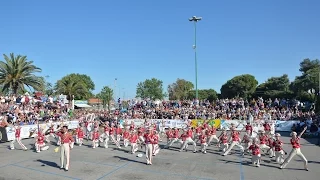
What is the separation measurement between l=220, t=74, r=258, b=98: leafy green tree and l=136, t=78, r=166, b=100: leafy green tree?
19.4 meters

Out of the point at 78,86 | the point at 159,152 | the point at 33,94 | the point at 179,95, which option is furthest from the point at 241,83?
the point at 159,152

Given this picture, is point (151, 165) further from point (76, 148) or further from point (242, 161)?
point (76, 148)

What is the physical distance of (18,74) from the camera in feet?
112

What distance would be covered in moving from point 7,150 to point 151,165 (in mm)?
10650

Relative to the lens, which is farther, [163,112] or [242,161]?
[163,112]

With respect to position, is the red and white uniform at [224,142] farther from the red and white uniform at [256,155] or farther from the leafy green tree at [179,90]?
the leafy green tree at [179,90]

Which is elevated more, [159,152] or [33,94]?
[33,94]

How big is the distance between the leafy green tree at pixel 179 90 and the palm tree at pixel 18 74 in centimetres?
4918

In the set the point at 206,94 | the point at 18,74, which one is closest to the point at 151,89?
the point at 206,94

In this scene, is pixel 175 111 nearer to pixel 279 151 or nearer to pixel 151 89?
pixel 279 151

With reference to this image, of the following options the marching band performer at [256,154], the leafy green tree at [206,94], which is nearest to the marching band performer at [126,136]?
the marching band performer at [256,154]

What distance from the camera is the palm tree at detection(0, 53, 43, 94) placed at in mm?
33469

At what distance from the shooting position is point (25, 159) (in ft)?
50.5

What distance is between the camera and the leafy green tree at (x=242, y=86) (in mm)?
72812
